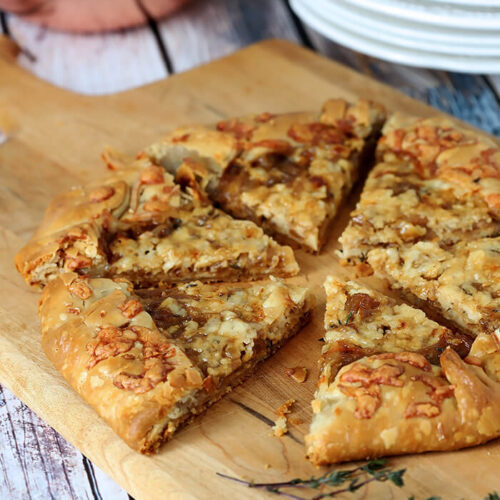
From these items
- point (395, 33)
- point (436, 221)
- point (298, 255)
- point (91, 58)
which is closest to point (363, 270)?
point (298, 255)

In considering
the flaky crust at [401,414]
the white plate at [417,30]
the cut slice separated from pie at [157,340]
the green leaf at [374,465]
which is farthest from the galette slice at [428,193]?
the green leaf at [374,465]

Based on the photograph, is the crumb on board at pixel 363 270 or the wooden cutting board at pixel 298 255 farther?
the crumb on board at pixel 363 270

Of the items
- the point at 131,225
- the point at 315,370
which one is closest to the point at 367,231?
the point at 315,370

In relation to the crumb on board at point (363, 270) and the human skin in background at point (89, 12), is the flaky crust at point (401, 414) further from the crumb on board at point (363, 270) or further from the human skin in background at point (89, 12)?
the human skin in background at point (89, 12)

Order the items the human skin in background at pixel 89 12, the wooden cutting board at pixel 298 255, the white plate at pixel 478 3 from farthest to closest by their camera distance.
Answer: the human skin in background at pixel 89 12
the white plate at pixel 478 3
the wooden cutting board at pixel 298 255

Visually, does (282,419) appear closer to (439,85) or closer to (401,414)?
(401,414)

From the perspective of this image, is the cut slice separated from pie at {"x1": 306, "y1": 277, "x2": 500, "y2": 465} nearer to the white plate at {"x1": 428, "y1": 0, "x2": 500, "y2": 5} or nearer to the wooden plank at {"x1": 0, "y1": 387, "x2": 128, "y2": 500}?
the wooden plank at {"x1": 0, "y1": 387, "x2": 128, "y2": 500}
